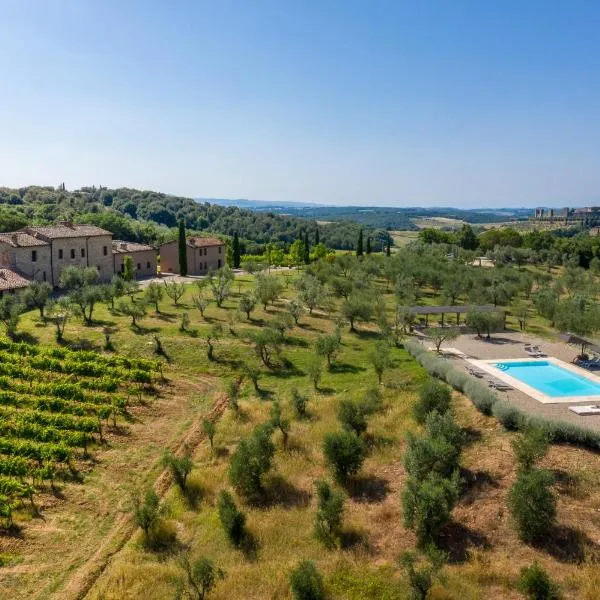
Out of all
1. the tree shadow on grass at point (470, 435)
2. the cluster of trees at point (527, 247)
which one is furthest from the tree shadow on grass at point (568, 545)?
the cluster of trees at point (527, 247)

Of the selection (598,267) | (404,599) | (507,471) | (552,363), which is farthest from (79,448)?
(598,267)

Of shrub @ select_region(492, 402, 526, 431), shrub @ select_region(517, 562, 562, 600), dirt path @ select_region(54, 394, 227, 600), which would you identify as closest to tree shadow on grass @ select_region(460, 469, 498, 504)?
shrub @ select_region(492, 402, 526, 431)

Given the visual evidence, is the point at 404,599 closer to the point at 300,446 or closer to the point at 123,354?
the point at 300,446

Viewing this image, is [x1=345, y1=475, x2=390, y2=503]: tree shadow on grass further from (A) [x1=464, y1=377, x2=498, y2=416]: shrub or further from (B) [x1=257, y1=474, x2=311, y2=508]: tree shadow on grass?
(A) [x1=464, y1=377, x2=498, y2=416]: shrub

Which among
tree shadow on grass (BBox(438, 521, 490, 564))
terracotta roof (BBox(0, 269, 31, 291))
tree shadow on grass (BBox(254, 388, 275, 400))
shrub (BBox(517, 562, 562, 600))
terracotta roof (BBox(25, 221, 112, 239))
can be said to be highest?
terracotta roof (BBox(25, 221, 112, 239))

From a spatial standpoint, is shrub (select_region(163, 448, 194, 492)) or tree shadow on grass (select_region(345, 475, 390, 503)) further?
shrub (select_region(163, 448, 194, 492))

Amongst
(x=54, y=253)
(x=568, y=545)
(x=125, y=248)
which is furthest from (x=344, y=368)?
(x=125, y=248)
